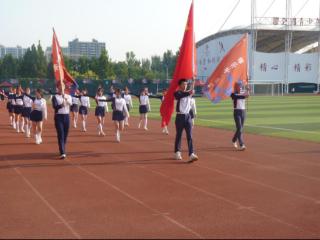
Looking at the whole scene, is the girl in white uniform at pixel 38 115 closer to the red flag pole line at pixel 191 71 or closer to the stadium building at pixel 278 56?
the red flag pole line at pixel 191 71

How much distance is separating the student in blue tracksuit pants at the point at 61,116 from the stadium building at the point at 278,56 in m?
61.7

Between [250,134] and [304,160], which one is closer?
[304,160]

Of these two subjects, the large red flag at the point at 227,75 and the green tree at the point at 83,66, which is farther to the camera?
the green tree at the point at 83,66

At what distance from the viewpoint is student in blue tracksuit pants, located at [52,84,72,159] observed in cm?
1359

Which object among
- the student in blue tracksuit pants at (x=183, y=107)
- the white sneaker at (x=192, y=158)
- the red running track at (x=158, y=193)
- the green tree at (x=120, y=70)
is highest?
the green tree at (x=120, y=70)

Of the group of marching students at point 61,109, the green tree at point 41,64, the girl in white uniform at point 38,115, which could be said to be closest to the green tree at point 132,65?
the green tree at point 41,64

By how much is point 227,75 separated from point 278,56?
6432 centimetres

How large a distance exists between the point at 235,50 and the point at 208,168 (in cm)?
503

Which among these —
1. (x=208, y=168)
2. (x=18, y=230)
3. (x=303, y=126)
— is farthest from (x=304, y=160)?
(x=303, y=126)

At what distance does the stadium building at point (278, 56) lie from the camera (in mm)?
74938

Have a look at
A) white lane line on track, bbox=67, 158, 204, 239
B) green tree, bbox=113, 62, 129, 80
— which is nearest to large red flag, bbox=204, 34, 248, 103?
white lane line on track, bbox=67, 158, 204, 239

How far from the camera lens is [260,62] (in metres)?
76.1

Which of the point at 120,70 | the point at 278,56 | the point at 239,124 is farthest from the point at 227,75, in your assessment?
the point at 120,70

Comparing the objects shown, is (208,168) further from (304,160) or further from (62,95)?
(62,95)
